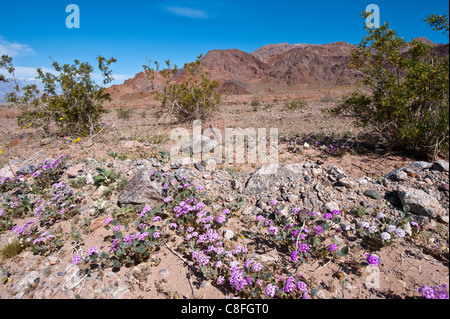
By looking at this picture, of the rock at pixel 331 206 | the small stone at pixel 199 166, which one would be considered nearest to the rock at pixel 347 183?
the rock at pixel 331 206

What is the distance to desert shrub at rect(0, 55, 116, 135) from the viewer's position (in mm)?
7777

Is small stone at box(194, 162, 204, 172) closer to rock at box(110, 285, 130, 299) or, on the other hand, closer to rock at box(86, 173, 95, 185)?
rock at box(86, 173, 95, 185)

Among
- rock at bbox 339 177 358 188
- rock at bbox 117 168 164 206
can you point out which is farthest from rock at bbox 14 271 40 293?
rock at bbox 339 177 358 188

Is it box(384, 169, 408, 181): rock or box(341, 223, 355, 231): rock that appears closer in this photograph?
box(341, 223, 355, 231): rock

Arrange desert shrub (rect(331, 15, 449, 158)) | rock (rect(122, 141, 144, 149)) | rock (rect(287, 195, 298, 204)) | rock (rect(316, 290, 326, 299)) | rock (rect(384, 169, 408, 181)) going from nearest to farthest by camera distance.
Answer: rock (rect(316, 290, 326, 299)) → rock (rect(384, 169, 408, 181)) → rock (rect(287, 195, 298, 204)) → desert shrub (rect(331, 15, 449, 158)) → rock (rect(122, 141, 144, 149))

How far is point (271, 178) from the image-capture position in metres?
4.15

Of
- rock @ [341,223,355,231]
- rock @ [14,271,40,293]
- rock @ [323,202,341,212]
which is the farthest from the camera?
rock @ [323,202,341,212]

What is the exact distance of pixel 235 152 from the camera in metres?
5.93

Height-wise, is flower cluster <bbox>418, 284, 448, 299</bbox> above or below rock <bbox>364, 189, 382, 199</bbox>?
below

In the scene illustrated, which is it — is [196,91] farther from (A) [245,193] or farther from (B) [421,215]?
(B) [421,215]

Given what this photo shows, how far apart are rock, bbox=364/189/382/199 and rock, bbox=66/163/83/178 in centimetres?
A: 545

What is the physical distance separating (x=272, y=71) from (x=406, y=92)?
8116 cm
